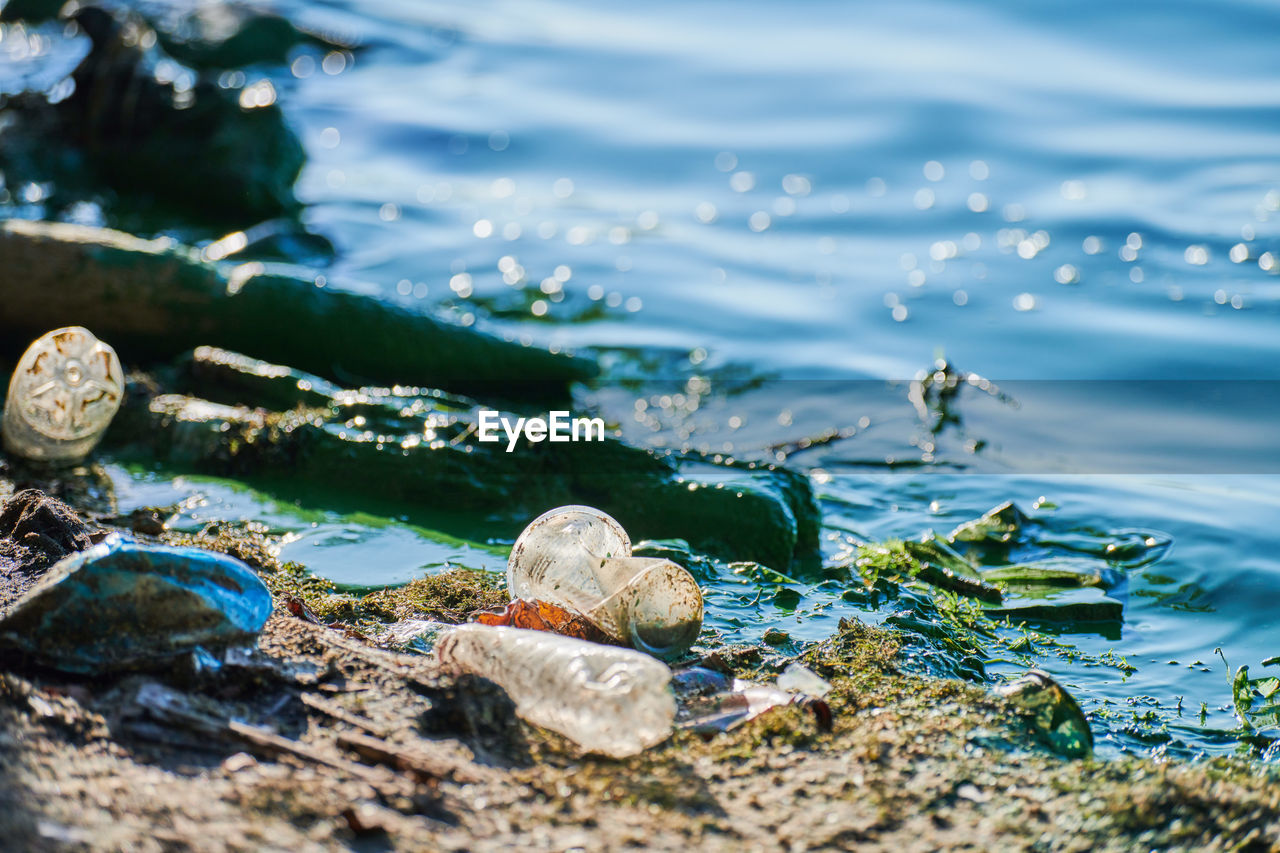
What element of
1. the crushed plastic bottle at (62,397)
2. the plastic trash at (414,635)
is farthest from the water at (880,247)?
the plastic trash at (414,635)

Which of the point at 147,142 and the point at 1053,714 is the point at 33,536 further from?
the point at 147,142

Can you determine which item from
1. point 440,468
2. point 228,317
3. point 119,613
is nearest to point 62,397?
point 440,468

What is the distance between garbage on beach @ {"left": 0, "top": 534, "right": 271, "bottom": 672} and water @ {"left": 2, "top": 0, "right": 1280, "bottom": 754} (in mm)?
1354

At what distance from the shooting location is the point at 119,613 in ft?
8.45

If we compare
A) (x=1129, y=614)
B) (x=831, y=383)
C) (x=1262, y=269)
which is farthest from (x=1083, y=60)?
(x=1129, y=614)

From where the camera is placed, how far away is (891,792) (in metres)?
2.46

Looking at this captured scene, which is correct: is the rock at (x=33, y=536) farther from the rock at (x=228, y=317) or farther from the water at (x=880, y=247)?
the rock at (x=228, y=317)

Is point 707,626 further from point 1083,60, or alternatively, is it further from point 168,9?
point 168,9

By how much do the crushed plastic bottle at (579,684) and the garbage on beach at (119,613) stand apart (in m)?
0.54

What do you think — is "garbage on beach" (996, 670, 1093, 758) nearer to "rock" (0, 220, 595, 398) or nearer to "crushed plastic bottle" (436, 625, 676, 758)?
"crushed plastic bottle" (436, 625, 676, 758)

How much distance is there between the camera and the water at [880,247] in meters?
4.89

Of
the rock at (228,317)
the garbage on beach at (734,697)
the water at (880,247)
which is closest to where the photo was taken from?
the garbage on beach at (734,697)

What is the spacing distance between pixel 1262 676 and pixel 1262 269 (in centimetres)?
514

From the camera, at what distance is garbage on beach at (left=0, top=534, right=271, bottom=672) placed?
2.55 meters
